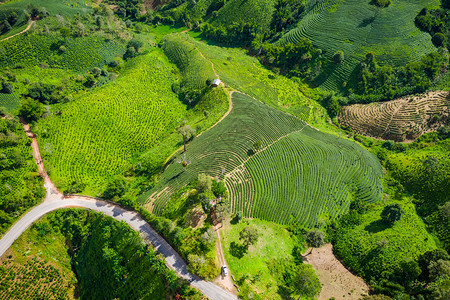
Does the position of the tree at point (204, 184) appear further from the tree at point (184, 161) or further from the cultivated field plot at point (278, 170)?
the tree at point (184, 161)

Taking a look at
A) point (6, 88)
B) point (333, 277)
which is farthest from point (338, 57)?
point (6, 88)

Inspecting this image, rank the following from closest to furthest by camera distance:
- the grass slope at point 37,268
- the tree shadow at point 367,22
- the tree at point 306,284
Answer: the tree at point 306,284, the grass slope at point 37,268, the tree shadow at point 367,22

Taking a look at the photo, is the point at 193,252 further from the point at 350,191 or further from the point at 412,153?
the point at 412,153

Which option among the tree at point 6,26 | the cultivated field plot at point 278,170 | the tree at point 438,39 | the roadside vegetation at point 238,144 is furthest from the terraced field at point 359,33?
the tree at point 6,26

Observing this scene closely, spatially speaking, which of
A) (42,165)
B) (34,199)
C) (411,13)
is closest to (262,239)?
(34,199)

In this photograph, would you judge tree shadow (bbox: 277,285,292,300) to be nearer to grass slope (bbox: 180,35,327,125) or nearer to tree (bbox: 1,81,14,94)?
grass slope (bbox: 180,35,327,125)

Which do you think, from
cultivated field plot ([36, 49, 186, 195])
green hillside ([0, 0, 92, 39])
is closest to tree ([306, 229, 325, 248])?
cultivated field plot ([36, 49, 186, 195])
